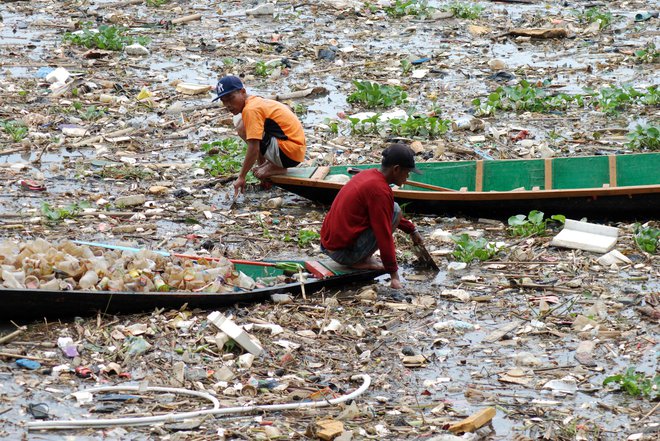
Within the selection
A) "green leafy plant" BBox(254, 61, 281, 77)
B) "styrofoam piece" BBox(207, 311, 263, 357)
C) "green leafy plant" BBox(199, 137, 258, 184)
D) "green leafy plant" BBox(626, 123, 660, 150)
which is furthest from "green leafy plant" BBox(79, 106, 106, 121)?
"green leafy plant" BBox(626, 123, 660, 150)

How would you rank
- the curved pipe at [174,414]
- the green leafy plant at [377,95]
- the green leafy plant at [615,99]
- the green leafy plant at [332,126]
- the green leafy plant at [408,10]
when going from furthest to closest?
the green leafy plant at [408,10] < the green leafy plant at [377,95] < the green leafy plant at [615,99] < the green leafy plant at [332,126] < the curved pipe at [174,414]

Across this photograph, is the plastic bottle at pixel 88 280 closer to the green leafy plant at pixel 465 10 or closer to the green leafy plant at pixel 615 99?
the green leafy plant at pixel 615 99

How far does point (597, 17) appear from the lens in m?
14.4

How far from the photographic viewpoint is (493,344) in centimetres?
611

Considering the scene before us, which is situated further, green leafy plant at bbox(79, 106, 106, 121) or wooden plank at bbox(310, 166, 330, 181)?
green leafy plant at bbox(79, 106, 106, 121)

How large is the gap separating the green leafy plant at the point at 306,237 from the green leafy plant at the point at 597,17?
27.1 feet

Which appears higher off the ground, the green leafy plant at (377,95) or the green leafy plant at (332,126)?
the green leafy plant at (377,95)

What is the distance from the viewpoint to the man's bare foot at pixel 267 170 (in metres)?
8.66

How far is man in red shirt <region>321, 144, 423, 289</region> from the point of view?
259 inches

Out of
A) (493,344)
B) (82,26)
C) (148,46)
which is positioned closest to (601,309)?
(493,344)

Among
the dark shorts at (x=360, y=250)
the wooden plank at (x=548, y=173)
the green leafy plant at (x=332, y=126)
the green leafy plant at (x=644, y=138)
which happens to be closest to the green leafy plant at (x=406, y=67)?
the green leafy plant at (x=332, y=126)

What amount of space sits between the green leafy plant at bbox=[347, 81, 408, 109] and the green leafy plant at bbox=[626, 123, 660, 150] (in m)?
2.72

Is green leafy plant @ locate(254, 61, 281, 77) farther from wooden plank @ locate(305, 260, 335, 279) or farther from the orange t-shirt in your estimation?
wooden plank @ locate(305, 260, 335, 279)

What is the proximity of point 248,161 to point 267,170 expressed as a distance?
281 mm
